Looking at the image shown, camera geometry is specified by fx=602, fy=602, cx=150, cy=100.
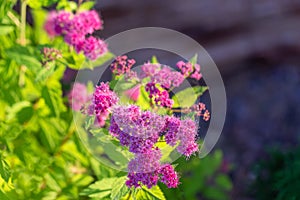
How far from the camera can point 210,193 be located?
112 inches

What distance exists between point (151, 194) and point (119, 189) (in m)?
0.10

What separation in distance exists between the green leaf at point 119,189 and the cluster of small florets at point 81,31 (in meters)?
0.49

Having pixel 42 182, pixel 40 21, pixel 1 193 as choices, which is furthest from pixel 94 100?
pixel 40 21

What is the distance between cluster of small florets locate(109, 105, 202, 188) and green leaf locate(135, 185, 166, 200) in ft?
0.30

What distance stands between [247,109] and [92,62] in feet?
8.32

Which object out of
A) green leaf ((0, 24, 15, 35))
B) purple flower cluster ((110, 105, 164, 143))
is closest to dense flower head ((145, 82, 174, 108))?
purple flower cluster ((110, 105, 164, 143))

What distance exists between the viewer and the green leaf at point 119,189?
5.36 ft

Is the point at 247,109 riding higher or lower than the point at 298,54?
lower

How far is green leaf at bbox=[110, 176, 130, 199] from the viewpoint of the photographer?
64.4 inches

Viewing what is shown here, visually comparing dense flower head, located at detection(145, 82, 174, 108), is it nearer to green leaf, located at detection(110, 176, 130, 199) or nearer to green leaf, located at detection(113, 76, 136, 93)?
green leaf, located at detection(113, 76, 136, 93)

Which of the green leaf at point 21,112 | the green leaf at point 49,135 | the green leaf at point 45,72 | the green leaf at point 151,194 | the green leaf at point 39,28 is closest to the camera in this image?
the green leaf at point 151,194

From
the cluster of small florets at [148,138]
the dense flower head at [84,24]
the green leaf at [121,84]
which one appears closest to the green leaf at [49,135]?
the dense flower head at [84,24]

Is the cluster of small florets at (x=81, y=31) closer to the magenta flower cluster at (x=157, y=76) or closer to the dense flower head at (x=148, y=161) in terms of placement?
the magenta flower cluster at (x=157, y=76)

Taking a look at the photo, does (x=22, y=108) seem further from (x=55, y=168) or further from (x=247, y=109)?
(x=247, y=109)
